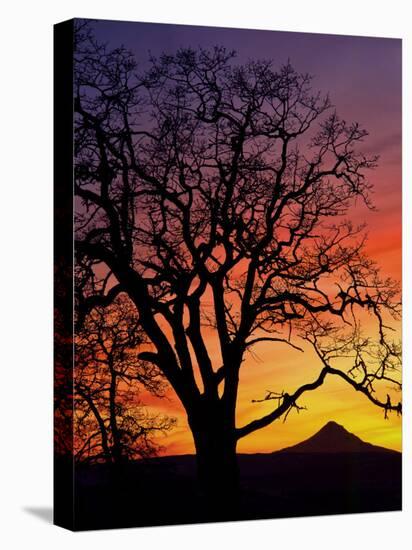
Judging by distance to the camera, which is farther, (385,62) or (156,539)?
(385,62)

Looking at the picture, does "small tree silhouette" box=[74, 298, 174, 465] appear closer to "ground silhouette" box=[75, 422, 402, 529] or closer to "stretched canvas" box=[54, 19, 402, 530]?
"stretched canvas" box=[54, 19, 402, 530]

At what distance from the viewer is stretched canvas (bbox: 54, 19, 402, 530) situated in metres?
10.9

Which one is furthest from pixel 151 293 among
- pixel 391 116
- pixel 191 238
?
pixel 391 116

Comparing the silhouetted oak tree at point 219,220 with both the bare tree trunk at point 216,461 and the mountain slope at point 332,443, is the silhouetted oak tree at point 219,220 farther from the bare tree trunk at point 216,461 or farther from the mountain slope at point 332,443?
the mountain slope at point 332,443

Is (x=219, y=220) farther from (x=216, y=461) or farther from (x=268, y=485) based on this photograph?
(x=268, y=485)

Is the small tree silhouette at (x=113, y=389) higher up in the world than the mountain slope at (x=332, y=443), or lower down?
higher up

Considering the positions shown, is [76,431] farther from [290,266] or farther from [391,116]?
[391,116]

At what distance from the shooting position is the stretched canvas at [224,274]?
35.6 feet

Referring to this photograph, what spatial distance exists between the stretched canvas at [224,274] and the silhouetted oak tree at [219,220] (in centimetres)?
1

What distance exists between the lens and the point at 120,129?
10.9 metres

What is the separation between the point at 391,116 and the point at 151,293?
2.25 metres

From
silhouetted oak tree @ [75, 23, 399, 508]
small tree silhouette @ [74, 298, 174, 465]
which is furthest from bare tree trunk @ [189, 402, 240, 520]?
small tree silhouette @ [74, 298, 174, 465]

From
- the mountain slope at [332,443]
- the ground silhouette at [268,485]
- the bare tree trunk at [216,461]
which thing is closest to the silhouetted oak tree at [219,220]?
the bare tree trunk at [216,461]

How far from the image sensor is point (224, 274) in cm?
1130
